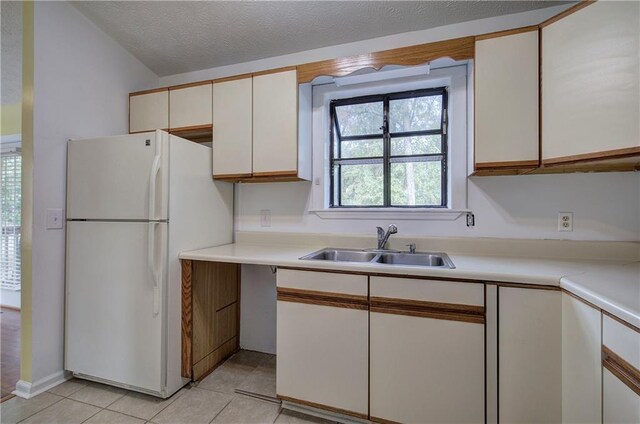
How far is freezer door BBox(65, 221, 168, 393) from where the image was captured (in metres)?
1.72

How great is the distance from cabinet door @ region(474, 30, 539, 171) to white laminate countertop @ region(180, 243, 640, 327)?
0.56m

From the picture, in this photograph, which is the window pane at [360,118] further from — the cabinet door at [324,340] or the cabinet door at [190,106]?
the cabinet door at [324,340]

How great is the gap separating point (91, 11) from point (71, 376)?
8.65 ft

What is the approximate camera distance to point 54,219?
74.6 inches

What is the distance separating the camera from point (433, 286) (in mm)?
1354

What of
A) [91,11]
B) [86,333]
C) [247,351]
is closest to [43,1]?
[91,11]

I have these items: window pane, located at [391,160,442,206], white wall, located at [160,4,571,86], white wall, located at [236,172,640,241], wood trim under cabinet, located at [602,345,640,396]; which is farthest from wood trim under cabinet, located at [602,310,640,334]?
white wall, located at [160,4,571,86]

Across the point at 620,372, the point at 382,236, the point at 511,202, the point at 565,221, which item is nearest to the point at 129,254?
the point at 382,236

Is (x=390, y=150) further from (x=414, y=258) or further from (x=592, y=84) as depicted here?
(x=592, y=84)

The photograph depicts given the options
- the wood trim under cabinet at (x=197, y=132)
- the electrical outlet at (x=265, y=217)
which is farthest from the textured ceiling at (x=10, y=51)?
the electrical outlet at (x=265, y=217)

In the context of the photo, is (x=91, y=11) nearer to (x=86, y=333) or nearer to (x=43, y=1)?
(x=43, y=1)

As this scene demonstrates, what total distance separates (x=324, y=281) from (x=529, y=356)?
3.25 feet

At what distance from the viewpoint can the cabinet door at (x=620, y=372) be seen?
0.81 m

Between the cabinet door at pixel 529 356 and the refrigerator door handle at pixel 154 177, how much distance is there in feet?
6.40
